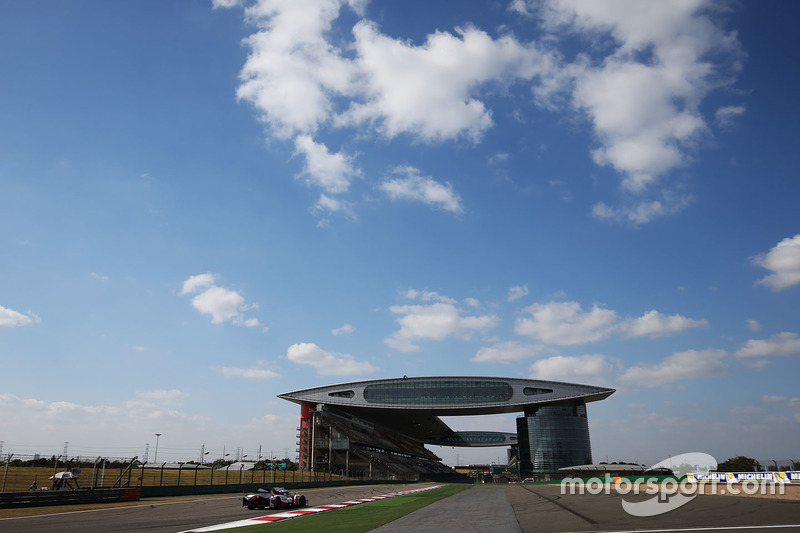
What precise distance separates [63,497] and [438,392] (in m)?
84.5

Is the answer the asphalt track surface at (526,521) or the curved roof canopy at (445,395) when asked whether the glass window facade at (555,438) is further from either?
the asphalt track surface at (526,521)

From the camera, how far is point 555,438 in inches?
3816

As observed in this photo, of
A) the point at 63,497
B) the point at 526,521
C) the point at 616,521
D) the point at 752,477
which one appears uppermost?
the point at 616,521

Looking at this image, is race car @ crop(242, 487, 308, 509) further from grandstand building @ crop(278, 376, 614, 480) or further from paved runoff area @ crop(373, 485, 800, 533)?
grandstand building @ crop(278, 376, 614, 480)

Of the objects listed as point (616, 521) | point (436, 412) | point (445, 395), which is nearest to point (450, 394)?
Result: point (445, 395)

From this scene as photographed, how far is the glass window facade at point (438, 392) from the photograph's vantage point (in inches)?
4021

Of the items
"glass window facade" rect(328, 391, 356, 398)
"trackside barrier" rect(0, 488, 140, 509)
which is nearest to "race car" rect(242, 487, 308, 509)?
"trackside barrier" rect(0, 488, 140, 509)

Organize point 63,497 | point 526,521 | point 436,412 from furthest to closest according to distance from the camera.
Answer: point 436,412 → point 63,497 → point 526,521

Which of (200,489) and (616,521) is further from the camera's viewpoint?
(200,489)

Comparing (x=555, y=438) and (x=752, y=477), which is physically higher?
(x=752, y=477)

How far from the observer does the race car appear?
2195cm

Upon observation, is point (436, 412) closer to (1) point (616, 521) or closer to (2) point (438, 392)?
(2) point (438, 392)

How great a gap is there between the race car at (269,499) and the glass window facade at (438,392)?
267ft

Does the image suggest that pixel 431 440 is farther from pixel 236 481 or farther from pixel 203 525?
pixel 203 525
